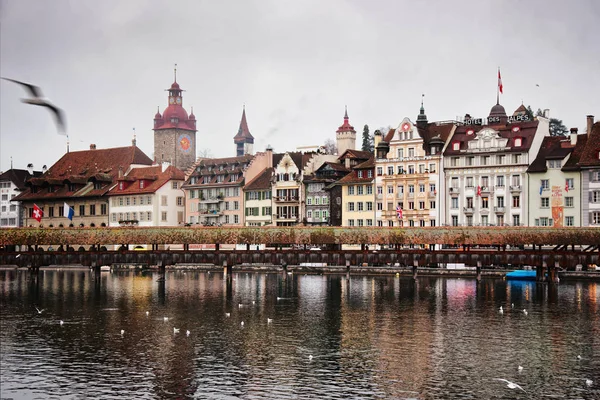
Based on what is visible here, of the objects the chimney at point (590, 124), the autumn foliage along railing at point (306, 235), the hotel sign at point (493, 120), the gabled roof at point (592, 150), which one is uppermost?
the hotel sign at point (493, 120)

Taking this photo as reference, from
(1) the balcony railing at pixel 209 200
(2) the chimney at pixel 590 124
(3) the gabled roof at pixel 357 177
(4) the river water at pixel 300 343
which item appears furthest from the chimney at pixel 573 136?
(1) the balcony railing at pixel 209 200

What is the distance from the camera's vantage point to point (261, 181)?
444 feet

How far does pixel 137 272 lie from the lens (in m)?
119

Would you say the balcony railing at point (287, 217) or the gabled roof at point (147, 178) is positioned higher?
the gabled roof at point (147, 178)

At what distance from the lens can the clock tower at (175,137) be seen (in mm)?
193625

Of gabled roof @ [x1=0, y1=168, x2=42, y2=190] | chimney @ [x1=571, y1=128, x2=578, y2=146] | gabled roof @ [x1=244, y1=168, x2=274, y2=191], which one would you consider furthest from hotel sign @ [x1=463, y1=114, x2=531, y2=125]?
gabled roof @ [x1=0, y1=168, x2=42, y2=190]

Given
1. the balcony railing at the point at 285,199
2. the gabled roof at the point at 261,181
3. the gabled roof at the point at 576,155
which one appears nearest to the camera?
the gabled roof at the point at 576,155

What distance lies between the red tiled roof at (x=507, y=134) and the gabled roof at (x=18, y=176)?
3166 inches

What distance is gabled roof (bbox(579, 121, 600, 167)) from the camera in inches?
4085

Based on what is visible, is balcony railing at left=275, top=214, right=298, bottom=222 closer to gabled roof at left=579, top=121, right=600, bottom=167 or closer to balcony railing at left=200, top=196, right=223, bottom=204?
balcony railing at left=200, top=196, right=223, bottom=204

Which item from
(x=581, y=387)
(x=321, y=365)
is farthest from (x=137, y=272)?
(x=581, y=387)

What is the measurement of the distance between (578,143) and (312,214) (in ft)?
130

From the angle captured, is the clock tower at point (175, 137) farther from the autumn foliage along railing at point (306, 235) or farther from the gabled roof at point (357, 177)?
the autumn foliage along railing at point (306, 235)

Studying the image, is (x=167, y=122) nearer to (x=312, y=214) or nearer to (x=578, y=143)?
(x=312, y=214)
